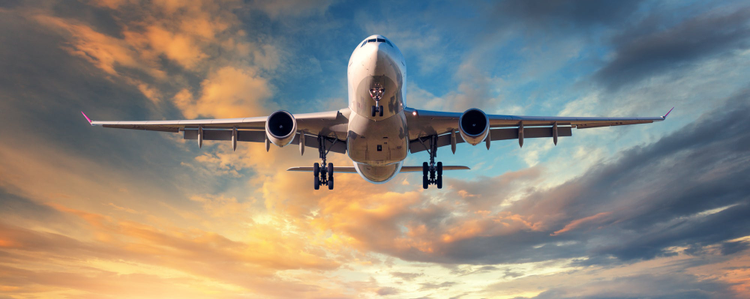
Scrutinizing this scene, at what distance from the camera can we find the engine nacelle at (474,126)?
17781mm

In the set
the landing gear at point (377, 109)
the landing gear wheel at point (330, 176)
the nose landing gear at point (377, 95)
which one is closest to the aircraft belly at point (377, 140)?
the landing gear at point (377, 109)

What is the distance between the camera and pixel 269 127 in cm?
A: 1777

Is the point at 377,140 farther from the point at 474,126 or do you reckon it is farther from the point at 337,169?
the point at 337,169

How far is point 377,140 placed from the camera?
19.4 meters

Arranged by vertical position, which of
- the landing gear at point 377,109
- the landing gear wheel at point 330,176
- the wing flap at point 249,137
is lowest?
the landing gear wheel at point 330,176

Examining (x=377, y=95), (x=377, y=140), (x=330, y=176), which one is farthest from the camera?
(x=330, y=176)

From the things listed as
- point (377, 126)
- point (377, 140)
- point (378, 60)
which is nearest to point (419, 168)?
point (377, 140)

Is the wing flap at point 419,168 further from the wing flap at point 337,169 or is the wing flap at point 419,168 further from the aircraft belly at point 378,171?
the wing flap at point 337,169

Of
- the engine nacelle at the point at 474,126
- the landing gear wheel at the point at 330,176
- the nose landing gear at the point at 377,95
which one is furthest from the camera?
the landing gear wheel at the point at 330,176

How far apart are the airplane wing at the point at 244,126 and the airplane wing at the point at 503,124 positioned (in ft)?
11.4

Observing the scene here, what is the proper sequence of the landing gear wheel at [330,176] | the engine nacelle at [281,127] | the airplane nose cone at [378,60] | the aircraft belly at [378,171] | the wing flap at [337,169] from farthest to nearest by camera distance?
the wing flap at [337,169] < the landing gear wheel at [330,176] < the aircraft belly at [378,171] < the engine nacelle at [281,127] < the airplane nose cone at [378,60]

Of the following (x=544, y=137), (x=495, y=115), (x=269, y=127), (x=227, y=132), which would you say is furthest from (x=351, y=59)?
(x=544, y=137)

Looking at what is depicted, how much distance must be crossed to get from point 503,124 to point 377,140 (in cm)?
676

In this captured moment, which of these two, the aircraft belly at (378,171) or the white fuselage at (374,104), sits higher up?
the white fuselage at (374,104)
